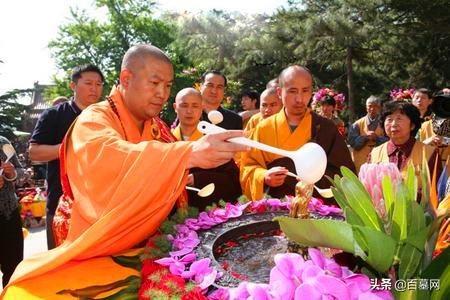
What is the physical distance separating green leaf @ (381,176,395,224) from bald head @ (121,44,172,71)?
3.63 feet

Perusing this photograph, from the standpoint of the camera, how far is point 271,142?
10.4ft

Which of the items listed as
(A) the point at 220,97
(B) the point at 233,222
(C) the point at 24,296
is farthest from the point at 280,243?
(A) the point at 220,97

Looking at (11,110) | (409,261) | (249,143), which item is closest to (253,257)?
(249,143)

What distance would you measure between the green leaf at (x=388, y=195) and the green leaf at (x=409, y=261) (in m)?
0.07

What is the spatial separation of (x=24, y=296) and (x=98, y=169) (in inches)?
18.4

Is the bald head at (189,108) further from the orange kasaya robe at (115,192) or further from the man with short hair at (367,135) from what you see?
the man with short hair at (367,135)

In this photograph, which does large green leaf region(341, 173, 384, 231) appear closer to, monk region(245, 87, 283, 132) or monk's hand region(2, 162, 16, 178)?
monk's hand region(2, 162, 16, 178)

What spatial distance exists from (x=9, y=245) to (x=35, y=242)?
10.8 ft

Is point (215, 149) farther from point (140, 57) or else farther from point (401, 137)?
point (401, 137)

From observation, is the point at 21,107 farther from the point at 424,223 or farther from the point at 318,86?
the point at 424,223

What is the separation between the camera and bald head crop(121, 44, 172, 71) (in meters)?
1.77

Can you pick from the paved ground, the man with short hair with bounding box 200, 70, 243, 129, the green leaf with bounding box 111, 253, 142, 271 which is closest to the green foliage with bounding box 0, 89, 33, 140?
the paved ground

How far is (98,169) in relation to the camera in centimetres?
146

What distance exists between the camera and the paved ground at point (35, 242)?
564 centimetres
